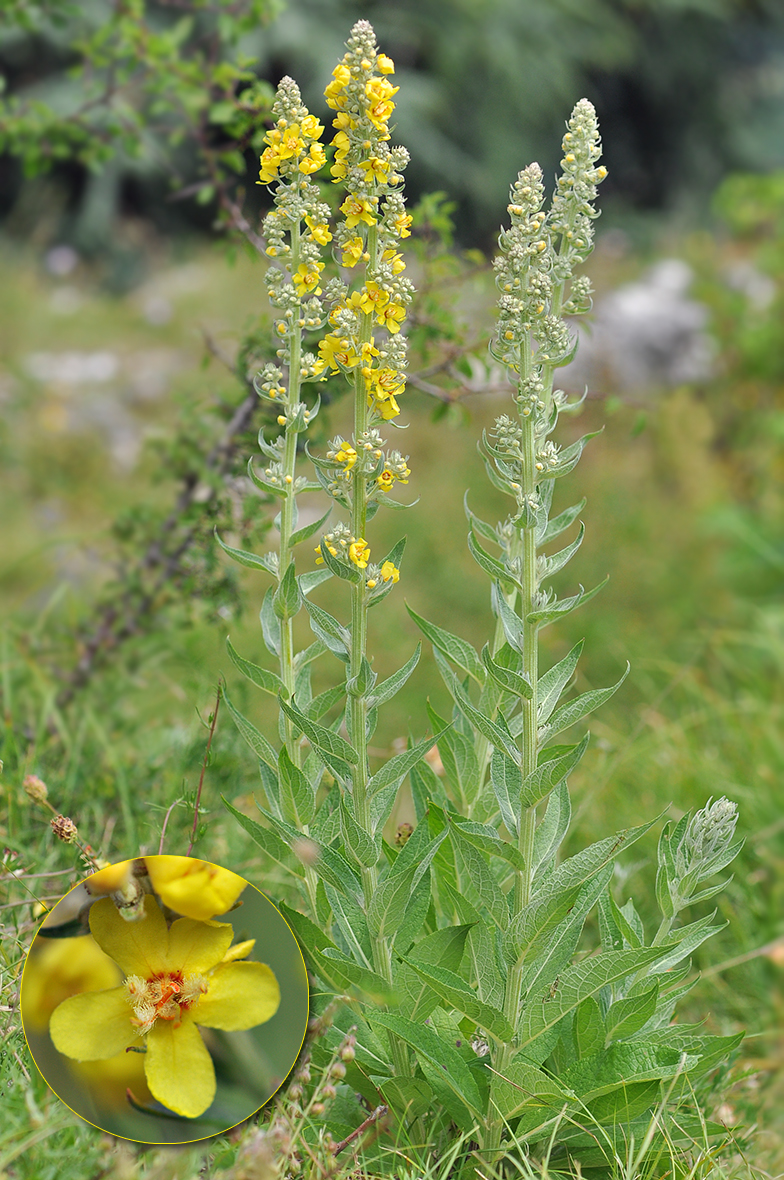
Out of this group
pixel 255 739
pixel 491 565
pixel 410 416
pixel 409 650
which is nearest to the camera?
pixel 491 565

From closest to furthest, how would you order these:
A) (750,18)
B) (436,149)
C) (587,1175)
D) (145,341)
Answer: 1. (587,1175)
2. (145,341)
3. (436,149)
4. (750,18)

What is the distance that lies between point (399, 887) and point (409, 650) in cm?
293

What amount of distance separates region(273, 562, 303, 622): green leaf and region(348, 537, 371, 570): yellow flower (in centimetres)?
12

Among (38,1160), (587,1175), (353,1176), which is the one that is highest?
(38,1160)

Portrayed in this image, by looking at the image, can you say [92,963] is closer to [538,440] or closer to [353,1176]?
[353,1176]

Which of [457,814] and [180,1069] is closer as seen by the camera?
[180,1069]

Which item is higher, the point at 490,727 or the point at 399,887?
the point at 490,727

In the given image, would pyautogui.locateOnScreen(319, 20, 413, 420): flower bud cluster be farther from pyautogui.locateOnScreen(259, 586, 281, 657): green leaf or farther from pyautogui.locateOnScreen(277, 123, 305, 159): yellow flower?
pyautogui.locateOnScreen(259, 586, 281, 657): green leaf

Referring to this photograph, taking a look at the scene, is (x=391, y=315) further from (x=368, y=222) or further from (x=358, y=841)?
(x=358, y=841)

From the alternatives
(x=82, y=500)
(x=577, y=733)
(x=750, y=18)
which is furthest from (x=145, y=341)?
(x=750, y=18)

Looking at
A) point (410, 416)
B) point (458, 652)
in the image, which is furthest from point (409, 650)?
point (458, 652)

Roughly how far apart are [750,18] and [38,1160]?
12.3 metres

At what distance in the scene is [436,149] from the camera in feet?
27.4

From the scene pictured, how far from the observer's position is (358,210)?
1.24 m
